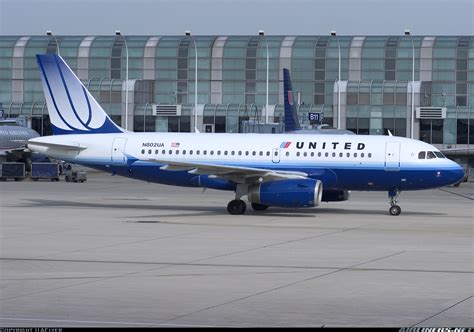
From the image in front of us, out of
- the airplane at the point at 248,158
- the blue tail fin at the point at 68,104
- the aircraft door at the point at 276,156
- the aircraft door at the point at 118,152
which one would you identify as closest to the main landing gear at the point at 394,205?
the airplane at the point at 248,158

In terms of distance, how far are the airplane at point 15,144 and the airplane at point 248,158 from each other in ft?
115

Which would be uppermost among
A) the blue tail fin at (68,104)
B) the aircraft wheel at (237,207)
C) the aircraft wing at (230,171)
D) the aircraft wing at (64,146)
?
the blue tail fin at (68,104)

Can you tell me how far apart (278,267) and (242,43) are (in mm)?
71046

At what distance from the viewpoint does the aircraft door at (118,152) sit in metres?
39.6

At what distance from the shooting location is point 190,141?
39656mm

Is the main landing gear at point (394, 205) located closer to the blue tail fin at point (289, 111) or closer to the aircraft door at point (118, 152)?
the aircraft door at point (118, 152)

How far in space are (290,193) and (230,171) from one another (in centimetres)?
240

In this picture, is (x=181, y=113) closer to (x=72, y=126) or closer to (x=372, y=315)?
(x=72, y=126)

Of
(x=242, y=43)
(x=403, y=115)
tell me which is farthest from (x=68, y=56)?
(x=403, y=115)

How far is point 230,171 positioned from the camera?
3666 centimetres

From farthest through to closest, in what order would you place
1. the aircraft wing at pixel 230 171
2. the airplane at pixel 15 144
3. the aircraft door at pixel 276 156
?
the airplane at pixel 15 144 < the aircraft door at pixel 276 156 < the aircraft wing at pixel 230 171

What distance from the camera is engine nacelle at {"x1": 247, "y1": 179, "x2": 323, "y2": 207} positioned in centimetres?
3547

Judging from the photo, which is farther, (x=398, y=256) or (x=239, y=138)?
(x=239, y=138)

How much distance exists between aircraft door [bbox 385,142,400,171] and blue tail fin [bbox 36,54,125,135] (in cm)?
1075
